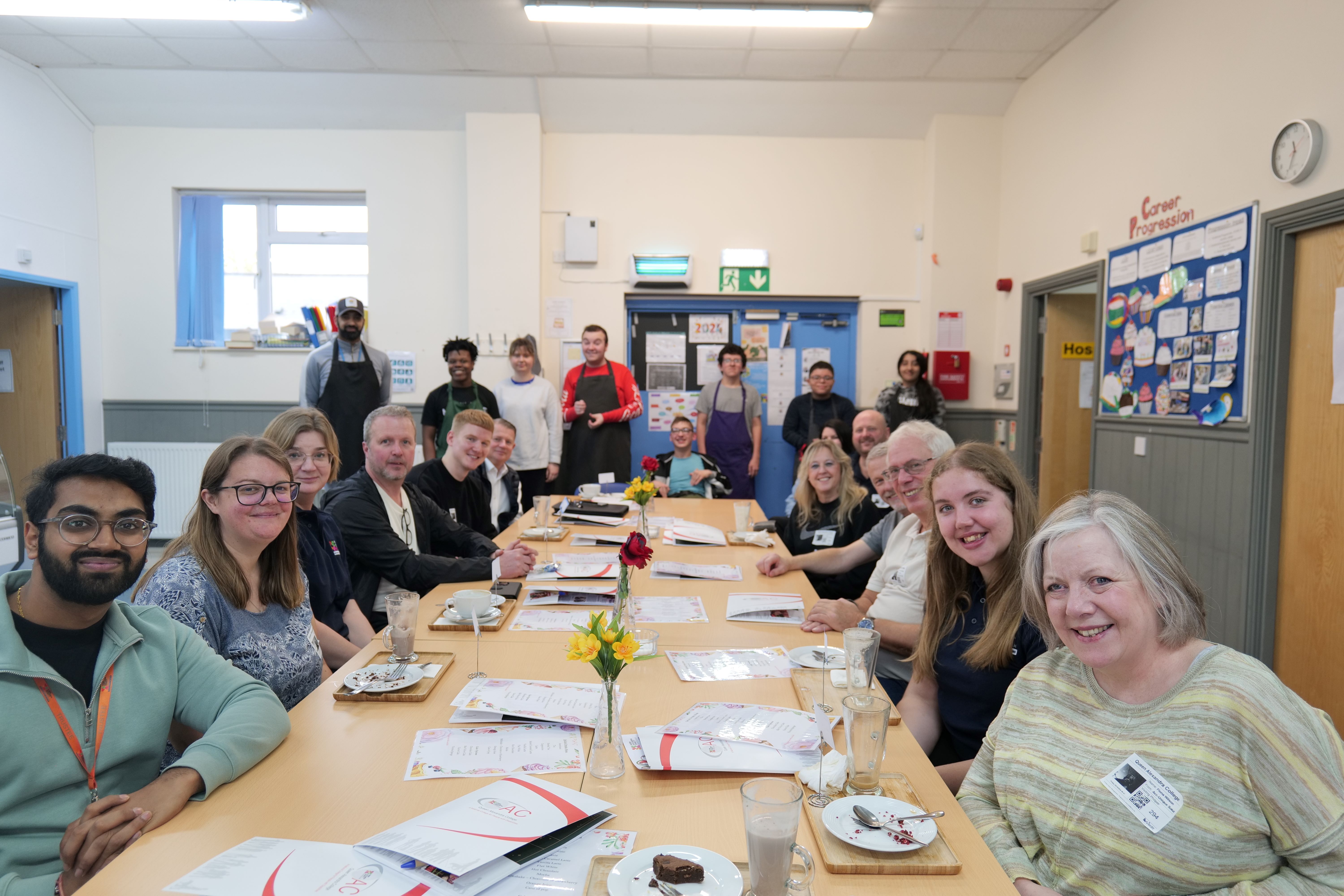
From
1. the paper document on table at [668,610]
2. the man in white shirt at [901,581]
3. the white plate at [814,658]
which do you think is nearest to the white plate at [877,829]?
the white plate at [814,658]

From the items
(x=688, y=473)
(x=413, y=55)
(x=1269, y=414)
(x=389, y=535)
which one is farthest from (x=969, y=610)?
(x=413, y=55)

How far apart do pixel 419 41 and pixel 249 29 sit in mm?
1039

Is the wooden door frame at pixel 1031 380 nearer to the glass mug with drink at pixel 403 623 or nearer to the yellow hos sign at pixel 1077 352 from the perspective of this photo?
the yellow hos sign at pixel 1077 352

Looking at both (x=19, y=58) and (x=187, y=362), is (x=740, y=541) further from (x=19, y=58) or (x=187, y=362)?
(x=19, y=58)

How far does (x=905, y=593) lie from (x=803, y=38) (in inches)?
166

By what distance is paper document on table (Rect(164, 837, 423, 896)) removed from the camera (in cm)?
103

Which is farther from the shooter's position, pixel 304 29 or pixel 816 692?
pixel 304 29

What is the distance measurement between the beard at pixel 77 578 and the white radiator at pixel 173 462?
5.64 meters

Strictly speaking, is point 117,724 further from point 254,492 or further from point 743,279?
point 743,279

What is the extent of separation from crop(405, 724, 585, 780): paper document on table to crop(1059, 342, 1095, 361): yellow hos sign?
512 cm

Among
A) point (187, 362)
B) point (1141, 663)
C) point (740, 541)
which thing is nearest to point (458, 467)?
point (740, 541)

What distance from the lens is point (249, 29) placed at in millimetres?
5195

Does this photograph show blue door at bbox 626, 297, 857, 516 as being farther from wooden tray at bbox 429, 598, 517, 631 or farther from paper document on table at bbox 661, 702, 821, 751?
paper document on table at bbox 661, 702, 821, 751

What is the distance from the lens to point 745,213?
6395mm
